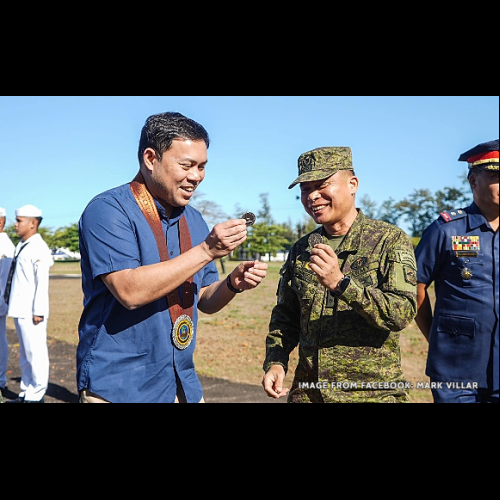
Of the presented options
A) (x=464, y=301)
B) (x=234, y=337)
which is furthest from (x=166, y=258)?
(x=234, y=337)

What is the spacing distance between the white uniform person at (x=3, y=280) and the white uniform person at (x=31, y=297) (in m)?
0.43

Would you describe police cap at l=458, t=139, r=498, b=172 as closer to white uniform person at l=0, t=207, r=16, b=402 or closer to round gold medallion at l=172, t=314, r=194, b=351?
round gold medallion at l=172, t=314, r=194, b=351

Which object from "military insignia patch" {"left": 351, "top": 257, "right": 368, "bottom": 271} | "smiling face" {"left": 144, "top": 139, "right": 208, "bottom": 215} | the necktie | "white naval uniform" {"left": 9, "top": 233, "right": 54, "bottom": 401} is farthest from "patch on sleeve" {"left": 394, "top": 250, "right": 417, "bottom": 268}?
the necktie

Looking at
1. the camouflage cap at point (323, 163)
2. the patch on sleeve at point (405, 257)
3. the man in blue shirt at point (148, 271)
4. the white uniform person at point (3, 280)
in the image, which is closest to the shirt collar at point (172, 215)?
the man in blue shirt at point (148, 271)

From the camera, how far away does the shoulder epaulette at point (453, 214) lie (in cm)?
306

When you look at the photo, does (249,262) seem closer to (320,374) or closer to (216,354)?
(320,374)

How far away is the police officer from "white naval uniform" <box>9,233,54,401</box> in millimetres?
3948

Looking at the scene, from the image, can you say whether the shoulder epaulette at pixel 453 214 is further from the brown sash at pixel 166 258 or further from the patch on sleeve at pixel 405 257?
the brown sash at pixel 166 258

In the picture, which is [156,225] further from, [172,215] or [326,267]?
[326,267]

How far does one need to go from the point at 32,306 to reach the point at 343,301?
417 centimetres

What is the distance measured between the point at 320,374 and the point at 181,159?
1203 millimetres

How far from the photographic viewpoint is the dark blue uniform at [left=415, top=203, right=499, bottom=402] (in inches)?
113

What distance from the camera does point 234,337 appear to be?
9.91 meters

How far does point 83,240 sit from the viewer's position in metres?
2.35
